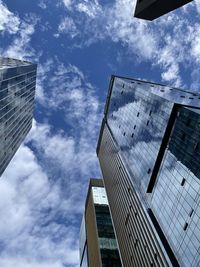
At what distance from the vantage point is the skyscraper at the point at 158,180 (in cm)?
4703

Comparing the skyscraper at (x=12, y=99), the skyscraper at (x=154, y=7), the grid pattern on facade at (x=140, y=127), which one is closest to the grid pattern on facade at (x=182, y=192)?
the grid pattern on facade at (x=140, y=127)

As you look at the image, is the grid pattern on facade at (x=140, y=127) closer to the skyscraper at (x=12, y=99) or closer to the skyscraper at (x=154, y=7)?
the skyscraper at (x=154, y=7)

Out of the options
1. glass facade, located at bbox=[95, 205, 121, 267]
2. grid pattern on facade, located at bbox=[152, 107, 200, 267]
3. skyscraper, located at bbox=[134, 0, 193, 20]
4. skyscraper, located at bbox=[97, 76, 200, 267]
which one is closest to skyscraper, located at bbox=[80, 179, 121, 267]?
glass facade, located at bbox=[95, 205, 121, 267]

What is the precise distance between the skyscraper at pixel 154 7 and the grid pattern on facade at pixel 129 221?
40.3 m

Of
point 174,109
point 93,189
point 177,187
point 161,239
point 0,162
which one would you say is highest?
point 174,109

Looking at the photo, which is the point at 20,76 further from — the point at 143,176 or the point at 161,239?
the point at 161,239

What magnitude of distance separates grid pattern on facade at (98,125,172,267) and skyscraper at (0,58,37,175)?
37.6 m

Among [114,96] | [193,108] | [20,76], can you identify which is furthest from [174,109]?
[114,96]

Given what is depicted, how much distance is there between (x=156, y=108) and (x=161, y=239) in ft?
94.8

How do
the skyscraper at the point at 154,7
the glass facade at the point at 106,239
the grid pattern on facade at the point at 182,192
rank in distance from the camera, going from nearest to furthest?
the skyscraper at the point at 154,7, the grid pattern on facade at the point at 182,192, the glass facade at the point at 106,239

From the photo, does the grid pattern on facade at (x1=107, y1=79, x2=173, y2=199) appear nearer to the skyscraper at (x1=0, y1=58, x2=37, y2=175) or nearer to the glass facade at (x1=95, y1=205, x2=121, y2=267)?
the glass facade at (x1=95, y1=205, x2=121, y2=267)

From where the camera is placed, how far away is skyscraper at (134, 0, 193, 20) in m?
22.2

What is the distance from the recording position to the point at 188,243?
147ft

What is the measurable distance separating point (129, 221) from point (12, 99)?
48.3 m
